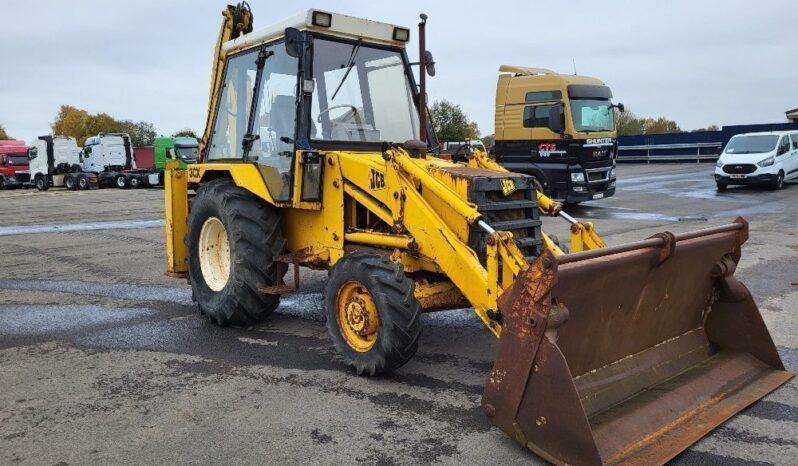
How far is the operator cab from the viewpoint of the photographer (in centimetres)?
563

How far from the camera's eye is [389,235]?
5.09 m

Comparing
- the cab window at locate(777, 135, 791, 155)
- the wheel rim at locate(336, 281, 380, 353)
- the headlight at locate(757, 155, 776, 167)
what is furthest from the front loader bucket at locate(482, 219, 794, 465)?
the cab window at locate(777, 135, 791, 155)

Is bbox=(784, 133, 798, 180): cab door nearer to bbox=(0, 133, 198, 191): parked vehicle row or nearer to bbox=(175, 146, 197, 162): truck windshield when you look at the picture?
bbox=(175, 146, 197, 162): truck windshield

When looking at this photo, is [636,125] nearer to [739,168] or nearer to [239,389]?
[739,168]

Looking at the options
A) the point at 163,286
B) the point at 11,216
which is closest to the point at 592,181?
the point at 163,286

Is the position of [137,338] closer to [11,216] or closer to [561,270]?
[561,270]

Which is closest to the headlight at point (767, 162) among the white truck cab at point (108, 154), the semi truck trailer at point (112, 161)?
the semi truck trailer at point (112, 161)

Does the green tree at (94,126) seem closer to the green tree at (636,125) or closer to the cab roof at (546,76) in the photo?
the green tree at (636,125)

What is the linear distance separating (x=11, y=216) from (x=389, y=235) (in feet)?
60.1

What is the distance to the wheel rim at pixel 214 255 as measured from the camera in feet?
21.5

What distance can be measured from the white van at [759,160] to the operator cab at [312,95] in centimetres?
1858

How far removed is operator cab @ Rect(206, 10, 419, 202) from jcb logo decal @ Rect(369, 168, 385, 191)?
65 cm

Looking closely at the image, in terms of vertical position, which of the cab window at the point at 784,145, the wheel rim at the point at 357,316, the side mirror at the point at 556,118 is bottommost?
the wheel rim at the point at 357,316

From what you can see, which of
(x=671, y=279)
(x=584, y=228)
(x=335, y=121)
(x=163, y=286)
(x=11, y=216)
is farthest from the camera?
(x=11, y=216)
